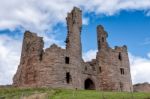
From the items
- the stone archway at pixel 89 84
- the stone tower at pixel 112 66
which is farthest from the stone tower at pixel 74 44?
the stone tower at pixel 112 66

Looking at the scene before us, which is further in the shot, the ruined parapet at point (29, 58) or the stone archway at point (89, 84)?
the stone archway at point (89, 84)

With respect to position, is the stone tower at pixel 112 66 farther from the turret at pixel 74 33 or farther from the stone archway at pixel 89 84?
the turret at pixel 74 33

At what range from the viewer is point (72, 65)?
179 ft

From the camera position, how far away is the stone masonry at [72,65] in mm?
51844

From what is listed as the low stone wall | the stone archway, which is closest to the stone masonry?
the stone archway

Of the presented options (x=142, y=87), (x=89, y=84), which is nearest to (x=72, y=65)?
(x=89, y=84)

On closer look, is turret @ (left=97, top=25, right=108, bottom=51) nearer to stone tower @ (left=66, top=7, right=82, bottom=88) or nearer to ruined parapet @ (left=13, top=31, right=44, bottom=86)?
stone tower @ (left=66, top=7, right=82, bottom=88)

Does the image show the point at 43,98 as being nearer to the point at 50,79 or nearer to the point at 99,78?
the point at 50,79

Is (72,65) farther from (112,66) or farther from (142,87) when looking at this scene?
(142,87)

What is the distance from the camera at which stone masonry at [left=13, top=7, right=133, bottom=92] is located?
170 ft

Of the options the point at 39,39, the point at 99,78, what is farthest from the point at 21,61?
the point at 99,78

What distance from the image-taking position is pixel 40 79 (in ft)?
168

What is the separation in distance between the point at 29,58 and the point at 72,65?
7229 mm

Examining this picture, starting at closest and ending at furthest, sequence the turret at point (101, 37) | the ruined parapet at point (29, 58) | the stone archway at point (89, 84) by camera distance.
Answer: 1. the ruined parapet at point (29, 58)
2. the stone archway at point (89, 84)
3. the turret at point (101, 37)
